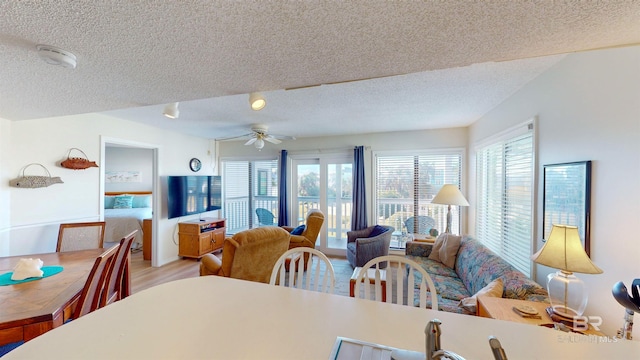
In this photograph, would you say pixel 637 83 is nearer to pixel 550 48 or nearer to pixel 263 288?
pixel 550 48

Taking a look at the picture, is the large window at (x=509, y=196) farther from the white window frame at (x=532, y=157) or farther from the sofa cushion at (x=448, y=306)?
the sofa cushion at (x=448, y=306)

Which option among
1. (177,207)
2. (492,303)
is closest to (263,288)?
(492,303)

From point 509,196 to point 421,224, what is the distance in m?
1.82

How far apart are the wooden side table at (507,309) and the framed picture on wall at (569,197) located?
46cm

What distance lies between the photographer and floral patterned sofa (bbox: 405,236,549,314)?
5.58 ft

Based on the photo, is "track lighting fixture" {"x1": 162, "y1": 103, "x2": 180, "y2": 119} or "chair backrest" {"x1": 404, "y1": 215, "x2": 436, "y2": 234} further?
"chair backrest" {"x1": 404, "y1": 215, "x2": 436, "y2": 234}

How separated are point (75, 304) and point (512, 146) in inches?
153

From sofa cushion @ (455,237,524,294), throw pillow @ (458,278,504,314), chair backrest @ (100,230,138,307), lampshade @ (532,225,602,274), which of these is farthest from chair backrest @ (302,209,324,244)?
lampshade @ (532,225,602,274)

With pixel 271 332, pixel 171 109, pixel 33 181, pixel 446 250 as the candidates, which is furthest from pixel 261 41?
pixel 33 181

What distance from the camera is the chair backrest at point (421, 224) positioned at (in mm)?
4262

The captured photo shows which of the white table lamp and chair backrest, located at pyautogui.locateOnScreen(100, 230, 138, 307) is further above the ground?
the white table lamp

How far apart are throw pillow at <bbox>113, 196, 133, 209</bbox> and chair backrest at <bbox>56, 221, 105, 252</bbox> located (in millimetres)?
3478

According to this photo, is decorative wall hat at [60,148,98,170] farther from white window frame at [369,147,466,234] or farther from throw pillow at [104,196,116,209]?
white window frame at [369,147,466,234]

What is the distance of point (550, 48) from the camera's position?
108 cm
